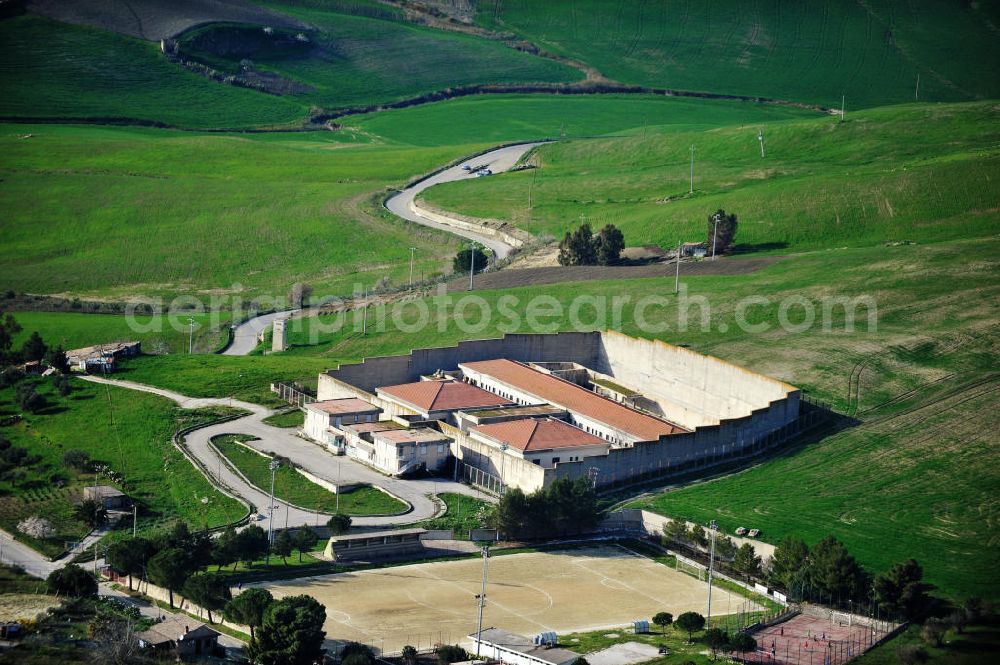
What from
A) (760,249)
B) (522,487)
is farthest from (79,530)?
(760,249)

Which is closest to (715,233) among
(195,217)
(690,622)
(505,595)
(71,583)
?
(195,217)

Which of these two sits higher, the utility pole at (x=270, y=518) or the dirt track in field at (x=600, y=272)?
the dirt track in field at (x=600, y=272)

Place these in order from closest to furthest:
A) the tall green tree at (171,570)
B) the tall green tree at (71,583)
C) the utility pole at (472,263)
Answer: the tall green tree at (71,583) < the tall green tree at (171,570) < the utility pole at (472,263)

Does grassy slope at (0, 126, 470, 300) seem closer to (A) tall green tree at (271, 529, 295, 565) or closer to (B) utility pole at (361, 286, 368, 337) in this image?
(B) utility pole at (361, 286, 368, 337)

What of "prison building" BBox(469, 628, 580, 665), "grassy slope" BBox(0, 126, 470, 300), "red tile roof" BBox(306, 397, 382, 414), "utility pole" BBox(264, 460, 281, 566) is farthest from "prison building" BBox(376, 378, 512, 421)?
"grassy slope" BBox(0, 126, 470, 300)

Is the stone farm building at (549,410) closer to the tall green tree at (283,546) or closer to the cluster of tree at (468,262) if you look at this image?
the tall green tree at (283,546)

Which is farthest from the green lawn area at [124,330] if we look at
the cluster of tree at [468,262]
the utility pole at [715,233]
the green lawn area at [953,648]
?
the green lawn area at [953,648]
